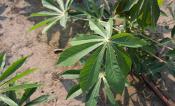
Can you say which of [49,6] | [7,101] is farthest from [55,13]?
[7,101]

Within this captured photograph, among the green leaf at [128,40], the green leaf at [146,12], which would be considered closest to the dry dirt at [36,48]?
the green leaf at [146,12]

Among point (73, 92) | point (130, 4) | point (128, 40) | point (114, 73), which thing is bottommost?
point (73, 92)

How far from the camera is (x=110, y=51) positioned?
140cm

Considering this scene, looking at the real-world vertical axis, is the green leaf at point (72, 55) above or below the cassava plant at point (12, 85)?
above

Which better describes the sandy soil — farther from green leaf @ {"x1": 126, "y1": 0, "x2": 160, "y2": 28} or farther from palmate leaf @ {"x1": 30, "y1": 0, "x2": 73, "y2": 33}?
green leaf @ {"x1": 126, "y1": 0, "x2": 160, "y2": 28}

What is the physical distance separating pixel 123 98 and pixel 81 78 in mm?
631

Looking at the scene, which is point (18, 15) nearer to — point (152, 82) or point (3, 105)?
point (3, 105)

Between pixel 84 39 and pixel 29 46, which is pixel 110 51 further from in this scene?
pixel 29 46

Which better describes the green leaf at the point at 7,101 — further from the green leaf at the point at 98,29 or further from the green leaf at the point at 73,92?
the green leaf at the point at 98,29

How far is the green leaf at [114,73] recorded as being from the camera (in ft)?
4.52

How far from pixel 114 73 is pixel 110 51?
0.09 meters

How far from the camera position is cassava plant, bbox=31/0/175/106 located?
1.39 m

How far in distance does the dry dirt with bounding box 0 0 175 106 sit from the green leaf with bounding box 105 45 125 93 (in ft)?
1.84

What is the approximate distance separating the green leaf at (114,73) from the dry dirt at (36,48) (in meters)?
0.56
